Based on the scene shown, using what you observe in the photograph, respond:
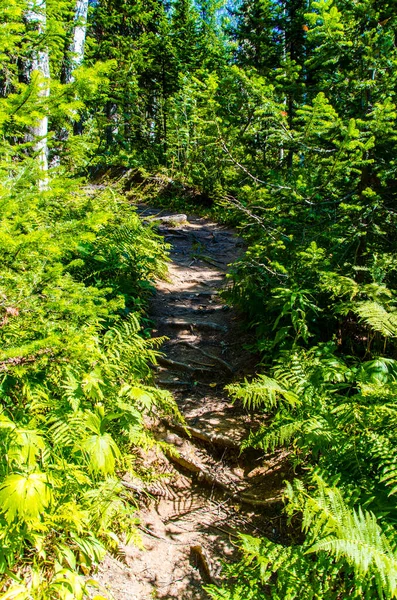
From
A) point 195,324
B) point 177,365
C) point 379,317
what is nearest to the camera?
point 379,317

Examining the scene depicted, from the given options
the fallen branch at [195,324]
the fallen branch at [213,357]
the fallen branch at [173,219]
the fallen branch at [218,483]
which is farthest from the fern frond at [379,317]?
the fallen branch at [173,219]

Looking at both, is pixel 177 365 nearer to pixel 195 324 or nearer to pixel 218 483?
pixel 195 324

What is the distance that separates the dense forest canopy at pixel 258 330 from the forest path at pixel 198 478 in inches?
12.0

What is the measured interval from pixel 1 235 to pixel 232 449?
3183 millimetres

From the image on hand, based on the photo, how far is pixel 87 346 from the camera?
3367 mm

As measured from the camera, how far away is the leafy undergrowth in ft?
8.23

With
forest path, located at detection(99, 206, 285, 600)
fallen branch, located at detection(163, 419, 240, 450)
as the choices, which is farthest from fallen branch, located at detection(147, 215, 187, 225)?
fallen branch, located at detection(163, 419, 240, 450)

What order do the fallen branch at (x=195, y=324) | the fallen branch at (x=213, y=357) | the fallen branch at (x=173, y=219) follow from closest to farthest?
the fallen branch at (x=213, y=357), the fallen branch at (x=195, y=324), the fallen branch at (x=173, y=219)

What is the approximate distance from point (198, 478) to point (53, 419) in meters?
1.90

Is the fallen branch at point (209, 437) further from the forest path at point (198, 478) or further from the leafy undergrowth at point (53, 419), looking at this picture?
the leafy undergrowth at point (53, 419)

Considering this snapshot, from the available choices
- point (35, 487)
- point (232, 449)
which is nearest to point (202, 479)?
point (232, 449)

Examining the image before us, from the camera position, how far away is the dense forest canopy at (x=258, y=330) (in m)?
2.54

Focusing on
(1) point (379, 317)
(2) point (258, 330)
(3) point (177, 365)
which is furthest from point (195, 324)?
(1) point (379, 317)

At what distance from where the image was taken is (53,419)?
293 centimetres
